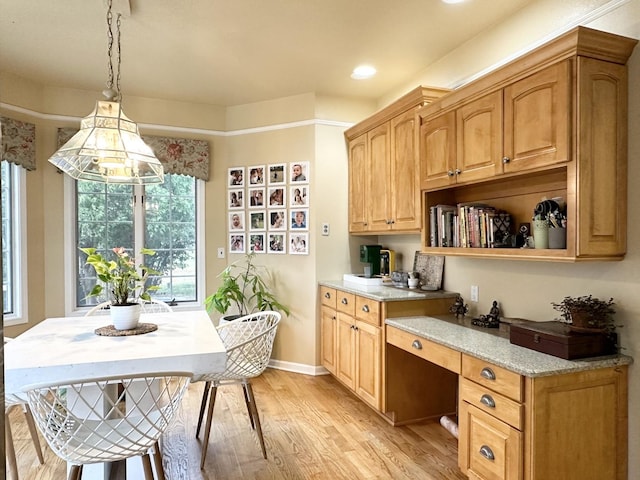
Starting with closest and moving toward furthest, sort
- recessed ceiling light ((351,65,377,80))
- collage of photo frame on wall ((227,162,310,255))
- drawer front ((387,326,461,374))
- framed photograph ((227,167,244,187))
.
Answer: drawer front ((387,326,461,374)) < recessed ceiling light ((351,65,377,80)) < collage of photo frame on wall ((227,162,310,255)) < framed photograph ((227,167,244,187))

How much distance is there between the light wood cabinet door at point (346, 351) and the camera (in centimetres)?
340

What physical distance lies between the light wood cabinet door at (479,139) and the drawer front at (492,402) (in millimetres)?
1132

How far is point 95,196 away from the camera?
4152mm

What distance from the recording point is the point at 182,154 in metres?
4.32

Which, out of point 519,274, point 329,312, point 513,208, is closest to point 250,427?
point 329,312

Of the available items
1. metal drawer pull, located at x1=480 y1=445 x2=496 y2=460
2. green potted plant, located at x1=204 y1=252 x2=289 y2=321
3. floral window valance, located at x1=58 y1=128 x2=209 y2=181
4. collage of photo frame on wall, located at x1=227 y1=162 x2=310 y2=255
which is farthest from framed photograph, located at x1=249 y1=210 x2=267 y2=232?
metal drawer pull, located at x1=480 y1=445 x2=496 y2=460

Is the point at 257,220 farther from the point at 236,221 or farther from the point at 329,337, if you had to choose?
the point at 329,337

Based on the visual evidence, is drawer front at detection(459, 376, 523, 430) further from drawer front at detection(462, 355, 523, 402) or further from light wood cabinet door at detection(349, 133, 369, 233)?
light wood cabinet door at detection(349, 133, 369, 233)

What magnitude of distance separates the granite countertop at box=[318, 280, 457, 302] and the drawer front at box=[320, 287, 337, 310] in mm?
171

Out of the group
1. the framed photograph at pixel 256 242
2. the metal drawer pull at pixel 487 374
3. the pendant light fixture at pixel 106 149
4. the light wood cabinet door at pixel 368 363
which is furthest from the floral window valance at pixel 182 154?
the metal drawer pull at pixel 487 374

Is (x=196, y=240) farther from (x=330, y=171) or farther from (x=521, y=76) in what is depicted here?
(x=521, y=76)

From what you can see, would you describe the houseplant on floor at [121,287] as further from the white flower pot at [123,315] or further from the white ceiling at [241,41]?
the white ceiling at [241,41]

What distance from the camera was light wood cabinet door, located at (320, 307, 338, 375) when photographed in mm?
3750

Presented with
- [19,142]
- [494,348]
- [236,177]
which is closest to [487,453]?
[494,348]
